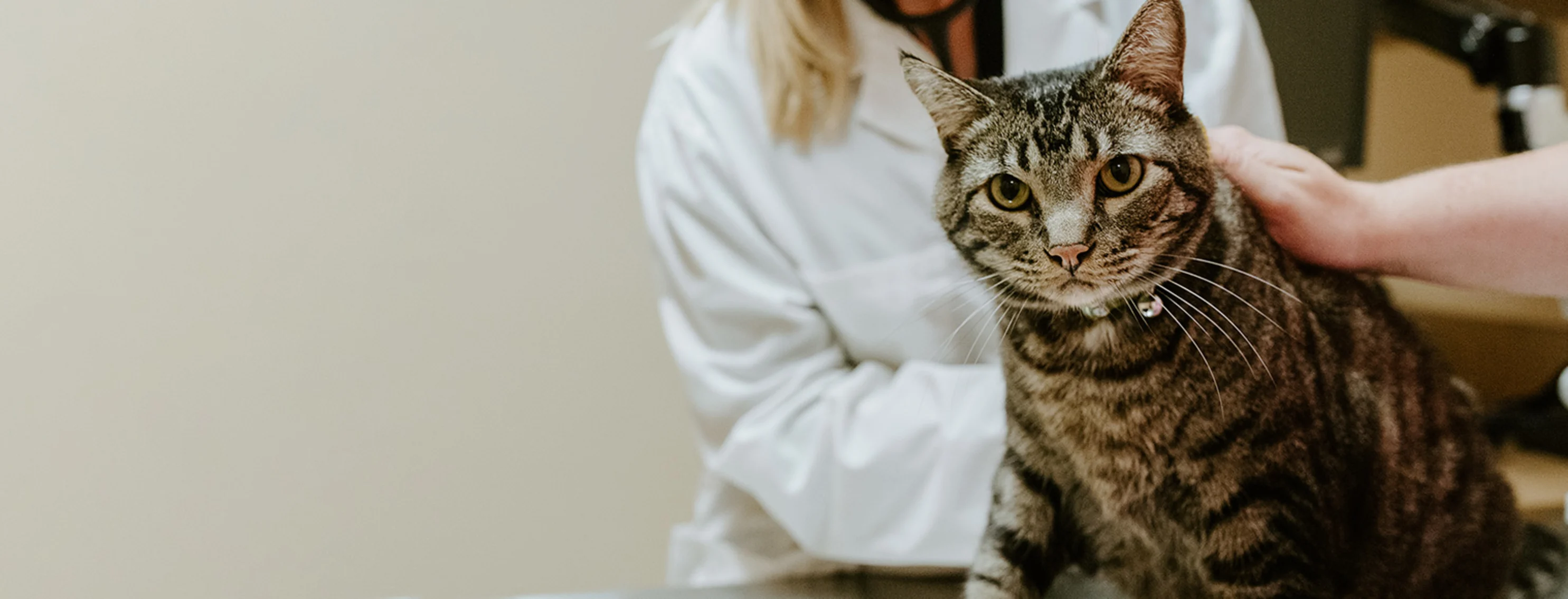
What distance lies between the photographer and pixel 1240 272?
19.8 inches

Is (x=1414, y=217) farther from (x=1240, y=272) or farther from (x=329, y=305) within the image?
(x=329, y=305)

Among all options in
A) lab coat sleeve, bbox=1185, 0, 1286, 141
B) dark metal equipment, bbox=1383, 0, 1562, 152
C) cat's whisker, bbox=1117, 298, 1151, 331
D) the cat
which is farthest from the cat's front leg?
dark metal equipment, bbox=1383, 0, 1562, 152

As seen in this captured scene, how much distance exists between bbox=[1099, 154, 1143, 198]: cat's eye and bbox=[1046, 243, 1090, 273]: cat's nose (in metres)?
0.03

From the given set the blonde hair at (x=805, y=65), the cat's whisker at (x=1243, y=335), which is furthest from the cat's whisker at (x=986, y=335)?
A: the blonde hair at (x=805, y=65)

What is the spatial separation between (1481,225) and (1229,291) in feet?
0.54

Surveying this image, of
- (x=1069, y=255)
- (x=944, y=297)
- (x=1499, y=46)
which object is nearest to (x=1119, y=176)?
(x=1069, y=255)

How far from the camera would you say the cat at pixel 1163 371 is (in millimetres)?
467

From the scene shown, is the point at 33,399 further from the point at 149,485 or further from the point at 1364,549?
the point at 1364,549

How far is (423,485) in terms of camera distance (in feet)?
2.88

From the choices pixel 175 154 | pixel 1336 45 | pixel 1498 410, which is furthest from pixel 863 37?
pixel 1498 410

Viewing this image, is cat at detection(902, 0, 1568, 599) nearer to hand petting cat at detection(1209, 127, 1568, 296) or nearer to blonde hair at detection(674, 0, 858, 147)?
hand petting cat at detection(1209, 127, 1568, 296)

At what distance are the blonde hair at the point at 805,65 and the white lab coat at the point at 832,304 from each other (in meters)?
0.02

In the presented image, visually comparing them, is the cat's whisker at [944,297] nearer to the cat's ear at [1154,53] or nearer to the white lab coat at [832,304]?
the white lab coat at [832,304]

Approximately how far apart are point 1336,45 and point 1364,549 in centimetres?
39
